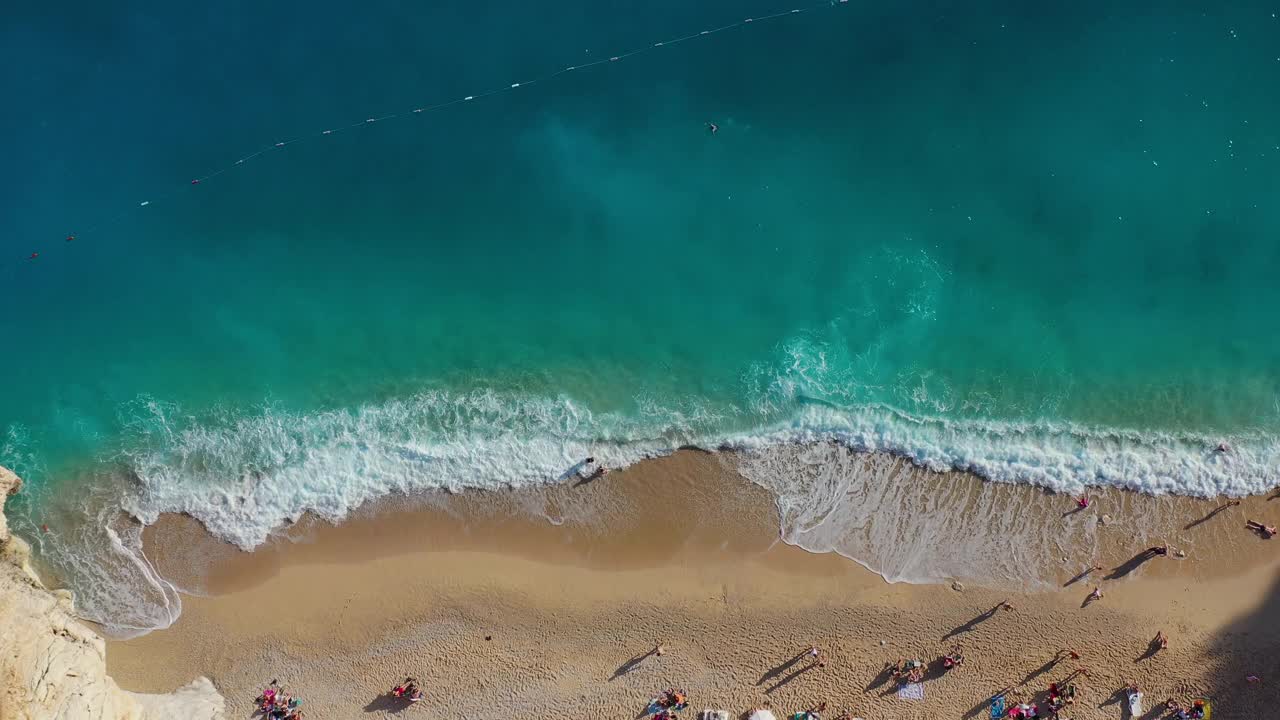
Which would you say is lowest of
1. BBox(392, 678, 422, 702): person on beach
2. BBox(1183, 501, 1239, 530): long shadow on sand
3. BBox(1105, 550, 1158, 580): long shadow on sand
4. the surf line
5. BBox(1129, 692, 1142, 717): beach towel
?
BBox(1129, 692, 1142, 717): beach towel

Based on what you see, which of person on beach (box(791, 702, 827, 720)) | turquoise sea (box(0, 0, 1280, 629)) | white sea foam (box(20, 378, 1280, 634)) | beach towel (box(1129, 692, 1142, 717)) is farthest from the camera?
turquoise sea (box(0, 0, 1280, 629))

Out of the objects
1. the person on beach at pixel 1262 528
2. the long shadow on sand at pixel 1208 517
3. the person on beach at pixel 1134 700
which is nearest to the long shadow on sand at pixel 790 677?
the person on beach at pixel 1134 700

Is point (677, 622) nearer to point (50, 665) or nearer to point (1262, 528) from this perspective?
point (50, 665)

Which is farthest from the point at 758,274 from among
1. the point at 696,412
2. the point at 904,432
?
the point at 904,432

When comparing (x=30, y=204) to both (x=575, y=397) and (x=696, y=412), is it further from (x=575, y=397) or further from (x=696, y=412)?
(x=696, y=412)

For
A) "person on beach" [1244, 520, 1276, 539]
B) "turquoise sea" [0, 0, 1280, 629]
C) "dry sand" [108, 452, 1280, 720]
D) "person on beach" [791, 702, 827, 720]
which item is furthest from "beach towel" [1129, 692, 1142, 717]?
"person on beach" [791, 702, 827, 720]

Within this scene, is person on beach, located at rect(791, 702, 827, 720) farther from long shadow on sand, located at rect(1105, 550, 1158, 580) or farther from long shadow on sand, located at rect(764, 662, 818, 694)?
long shadow on sand, located at rect(1105, 550, 1158, 580)
